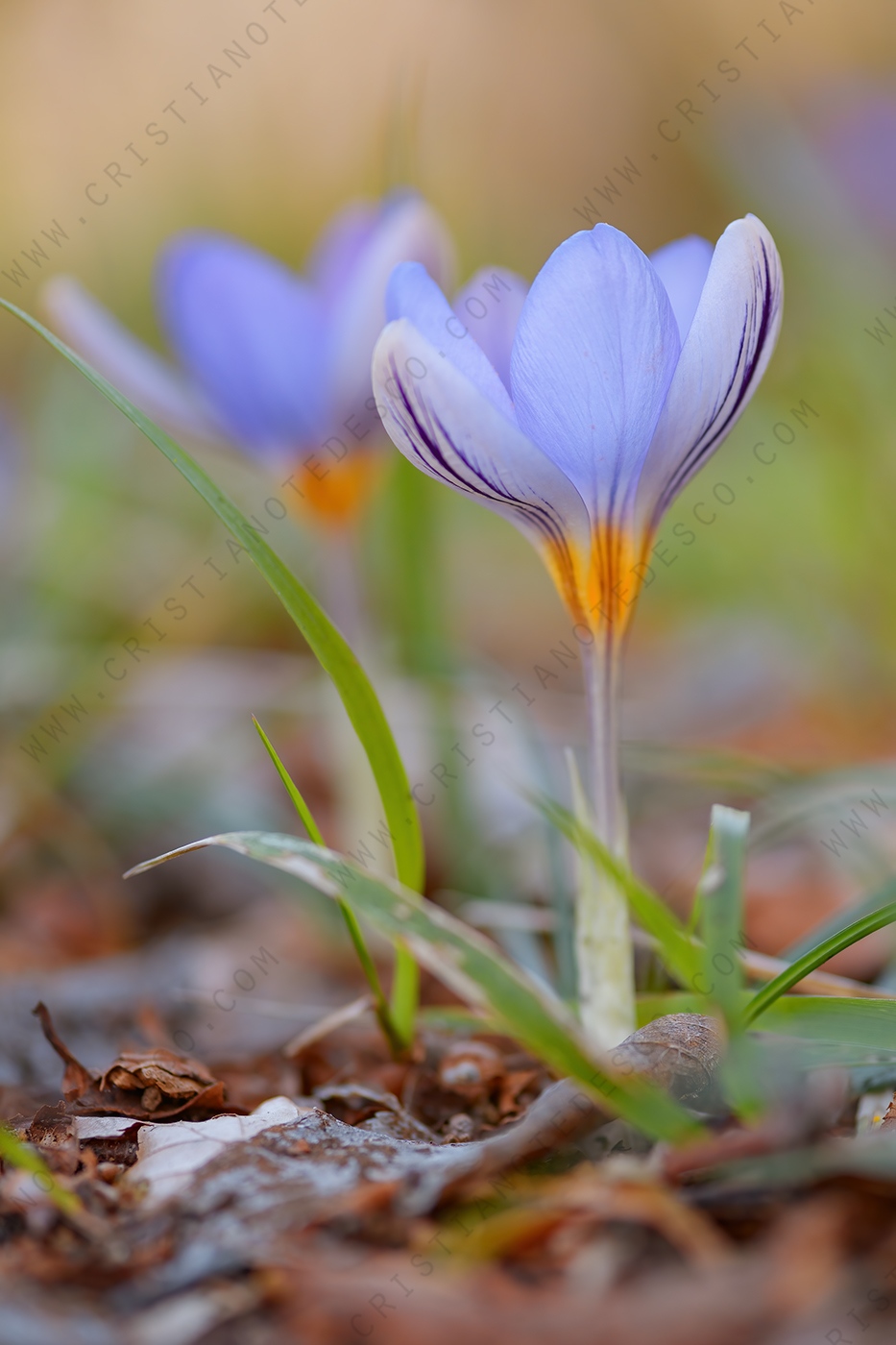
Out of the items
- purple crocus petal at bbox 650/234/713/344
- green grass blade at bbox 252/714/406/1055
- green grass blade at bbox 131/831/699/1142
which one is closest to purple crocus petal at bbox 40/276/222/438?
green grass blade at bbox 252/714/406/1055

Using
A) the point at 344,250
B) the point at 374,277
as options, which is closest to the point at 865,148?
the point at 344,250

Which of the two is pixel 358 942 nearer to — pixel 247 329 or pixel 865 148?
pixel 247 329

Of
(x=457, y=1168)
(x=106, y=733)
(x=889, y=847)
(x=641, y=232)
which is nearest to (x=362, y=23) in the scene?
(x=641, y=232)

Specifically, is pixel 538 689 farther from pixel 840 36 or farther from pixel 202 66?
pixel 840 36

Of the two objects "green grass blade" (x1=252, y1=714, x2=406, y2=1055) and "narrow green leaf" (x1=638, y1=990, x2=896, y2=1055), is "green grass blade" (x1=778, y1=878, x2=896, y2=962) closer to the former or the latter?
"narrow green leaf" (x1=638, y1=990, x2=896, y2=1055)

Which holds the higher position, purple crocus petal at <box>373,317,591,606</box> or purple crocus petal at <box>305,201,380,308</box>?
purple crocus petal at <box>305,201,380,308</box>

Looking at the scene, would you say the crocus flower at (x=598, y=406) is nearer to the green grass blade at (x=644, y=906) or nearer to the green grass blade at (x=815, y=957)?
the green grass blade at (x=644, y=906)
